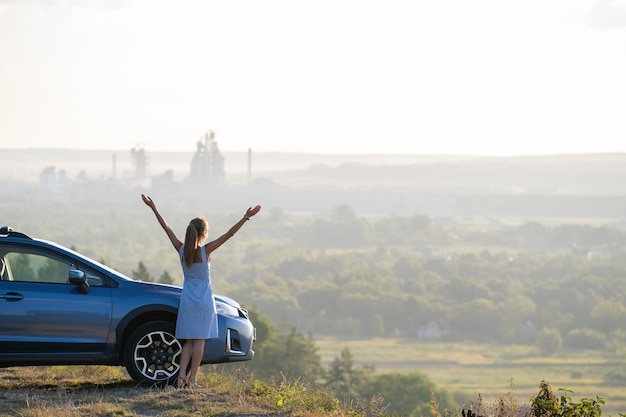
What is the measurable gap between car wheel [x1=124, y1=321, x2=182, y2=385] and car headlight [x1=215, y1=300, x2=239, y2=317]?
1.60 feet

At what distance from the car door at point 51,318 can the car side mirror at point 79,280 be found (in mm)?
24

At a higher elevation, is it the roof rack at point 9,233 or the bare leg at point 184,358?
the roof rack at point 9,233

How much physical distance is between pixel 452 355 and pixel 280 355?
75393 mm

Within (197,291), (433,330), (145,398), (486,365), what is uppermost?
(197,291)

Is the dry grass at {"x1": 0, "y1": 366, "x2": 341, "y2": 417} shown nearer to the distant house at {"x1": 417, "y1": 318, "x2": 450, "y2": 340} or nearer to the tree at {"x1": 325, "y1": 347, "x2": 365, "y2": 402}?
the tree at {"x1": 325, "y1": 347, "x2": 365, "y2": 402}

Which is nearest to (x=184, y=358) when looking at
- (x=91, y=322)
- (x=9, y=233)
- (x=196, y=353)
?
(x=196, y=353)

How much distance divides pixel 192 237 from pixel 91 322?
3.94 feet

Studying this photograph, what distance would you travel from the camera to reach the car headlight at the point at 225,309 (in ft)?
32.7

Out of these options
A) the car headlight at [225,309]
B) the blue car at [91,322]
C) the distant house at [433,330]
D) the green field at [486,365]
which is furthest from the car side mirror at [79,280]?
the distant house at [433,330]

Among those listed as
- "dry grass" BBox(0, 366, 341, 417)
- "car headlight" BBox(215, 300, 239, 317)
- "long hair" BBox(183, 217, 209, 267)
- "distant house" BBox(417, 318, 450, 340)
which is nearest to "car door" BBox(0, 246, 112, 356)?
"dry grass" BBox(0, 366, 341, 417)

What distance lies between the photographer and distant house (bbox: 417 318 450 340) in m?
165

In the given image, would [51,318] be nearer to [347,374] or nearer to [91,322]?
[91,322]

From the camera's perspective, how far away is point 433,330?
166125 mm

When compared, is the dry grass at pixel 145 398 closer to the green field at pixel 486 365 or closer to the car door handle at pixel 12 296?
the car door handle at pixel 12 296
